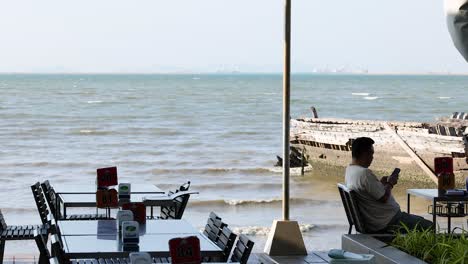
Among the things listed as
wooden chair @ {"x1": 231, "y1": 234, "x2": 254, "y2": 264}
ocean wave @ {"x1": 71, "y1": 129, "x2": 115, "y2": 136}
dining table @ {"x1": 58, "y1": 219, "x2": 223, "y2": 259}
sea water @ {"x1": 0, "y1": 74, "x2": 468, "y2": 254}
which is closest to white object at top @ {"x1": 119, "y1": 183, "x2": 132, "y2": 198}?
dining table @ {"x1": 58, "y1": 219, "x2": 223, "y2": 259}

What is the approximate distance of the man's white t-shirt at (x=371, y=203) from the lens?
7.34 m

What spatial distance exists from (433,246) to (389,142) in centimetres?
1622

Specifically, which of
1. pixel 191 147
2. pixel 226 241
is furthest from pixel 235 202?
pixel 191 147

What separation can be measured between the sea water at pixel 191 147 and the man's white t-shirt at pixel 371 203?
3.72 m

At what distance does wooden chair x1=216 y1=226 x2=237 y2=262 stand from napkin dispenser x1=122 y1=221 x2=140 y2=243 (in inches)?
18.5

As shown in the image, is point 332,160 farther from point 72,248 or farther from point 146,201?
point 72,248

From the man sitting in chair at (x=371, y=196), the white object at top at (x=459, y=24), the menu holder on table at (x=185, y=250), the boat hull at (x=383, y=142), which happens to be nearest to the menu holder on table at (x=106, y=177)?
the man sitting in chair at (x=371, y=196)

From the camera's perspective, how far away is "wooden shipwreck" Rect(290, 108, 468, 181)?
2031cm

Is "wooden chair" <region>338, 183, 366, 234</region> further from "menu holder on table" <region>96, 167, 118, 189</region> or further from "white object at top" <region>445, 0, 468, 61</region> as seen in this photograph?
"white object at top" <region>445, 0, 468, 61</region>

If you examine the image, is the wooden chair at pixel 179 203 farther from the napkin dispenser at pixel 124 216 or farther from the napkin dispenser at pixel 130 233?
the napkin dispenser at pixel 130 233

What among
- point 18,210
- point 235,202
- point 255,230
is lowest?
point 235,202

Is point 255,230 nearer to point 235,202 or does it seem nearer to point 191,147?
point 235,202

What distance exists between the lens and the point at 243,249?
17.4 feet

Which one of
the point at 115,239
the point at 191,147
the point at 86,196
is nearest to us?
the point at 115,239
